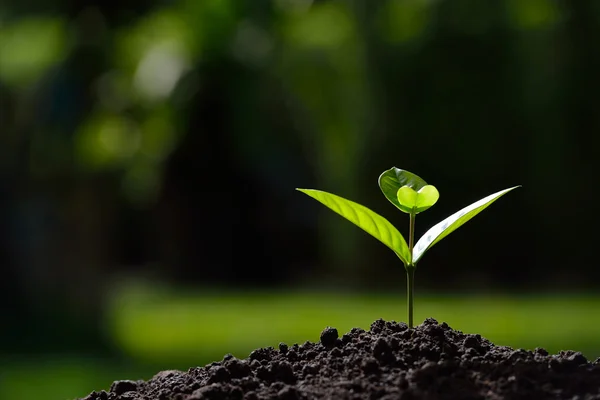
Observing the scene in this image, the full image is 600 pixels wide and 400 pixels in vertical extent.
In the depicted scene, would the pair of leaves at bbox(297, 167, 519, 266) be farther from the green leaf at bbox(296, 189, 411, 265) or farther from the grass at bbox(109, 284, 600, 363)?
the grass at bbox(109, 284, 600, 363)

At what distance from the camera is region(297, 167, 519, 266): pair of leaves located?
142cm

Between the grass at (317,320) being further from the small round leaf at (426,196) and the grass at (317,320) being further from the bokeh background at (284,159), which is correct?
the small round leaf at (426,196)

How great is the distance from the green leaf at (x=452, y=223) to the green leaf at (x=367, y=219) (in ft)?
0.10

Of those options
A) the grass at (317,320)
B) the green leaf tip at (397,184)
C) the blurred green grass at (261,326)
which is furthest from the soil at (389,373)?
the grass at (317,320)

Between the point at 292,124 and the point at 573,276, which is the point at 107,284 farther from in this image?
the point at 573,276

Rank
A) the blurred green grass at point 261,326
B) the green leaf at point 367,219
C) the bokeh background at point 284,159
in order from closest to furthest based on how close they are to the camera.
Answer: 1. the green leaf at point 367,219
2. the blurred green grass at point 261,326
3. the bokeh background at point 284,159

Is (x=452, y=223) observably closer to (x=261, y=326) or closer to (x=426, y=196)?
(x=426, y=196)

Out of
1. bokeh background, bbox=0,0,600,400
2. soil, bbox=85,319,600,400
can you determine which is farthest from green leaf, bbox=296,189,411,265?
bokeh background, bbox=0,0,600,400

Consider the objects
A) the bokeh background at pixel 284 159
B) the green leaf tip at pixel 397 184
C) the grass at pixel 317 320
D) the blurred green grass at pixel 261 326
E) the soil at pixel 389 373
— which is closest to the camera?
the soil at pixel 389 373

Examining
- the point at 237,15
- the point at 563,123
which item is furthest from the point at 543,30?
the point at 237,15

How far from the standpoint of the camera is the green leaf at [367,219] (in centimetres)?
141

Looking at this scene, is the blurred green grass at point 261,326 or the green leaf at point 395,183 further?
the blurred green grass at point 261,326

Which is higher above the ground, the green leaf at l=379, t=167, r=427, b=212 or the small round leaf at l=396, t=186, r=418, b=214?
the green leaf at l=379, t=167, r=427, b=212

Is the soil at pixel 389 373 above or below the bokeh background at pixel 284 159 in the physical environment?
below
